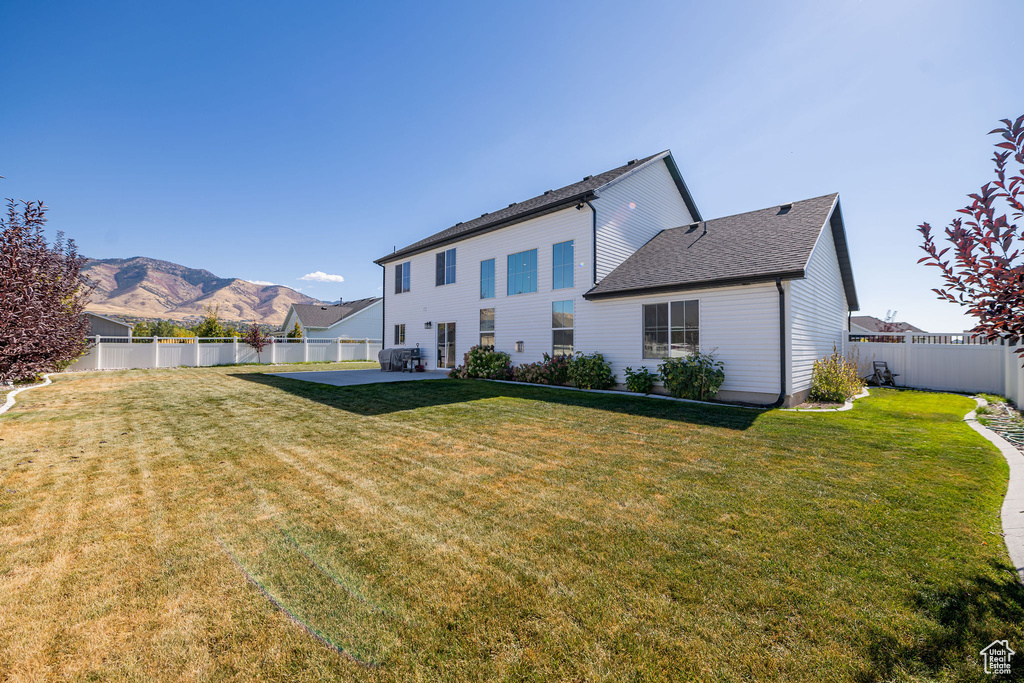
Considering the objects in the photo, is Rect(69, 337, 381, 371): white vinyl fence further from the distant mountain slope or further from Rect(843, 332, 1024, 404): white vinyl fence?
the distant mountain slope

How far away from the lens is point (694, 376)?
9484 millimetres

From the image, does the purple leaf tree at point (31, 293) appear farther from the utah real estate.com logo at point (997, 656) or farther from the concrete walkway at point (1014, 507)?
the concrete walkway at point (1014, 507)

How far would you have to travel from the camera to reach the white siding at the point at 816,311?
916cm

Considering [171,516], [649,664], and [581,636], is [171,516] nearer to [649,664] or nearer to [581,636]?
[581,636]

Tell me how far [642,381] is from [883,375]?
8780 mm

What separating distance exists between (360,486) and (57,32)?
16342mm

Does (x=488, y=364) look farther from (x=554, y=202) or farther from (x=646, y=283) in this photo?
(x=646, y=283)

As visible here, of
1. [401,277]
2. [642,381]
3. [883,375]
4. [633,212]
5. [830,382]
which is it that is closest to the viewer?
[830,382]

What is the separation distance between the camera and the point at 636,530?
10.2ft

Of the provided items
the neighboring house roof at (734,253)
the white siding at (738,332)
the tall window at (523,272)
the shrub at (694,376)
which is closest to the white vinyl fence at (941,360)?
the neighboring house roof at (734,253)

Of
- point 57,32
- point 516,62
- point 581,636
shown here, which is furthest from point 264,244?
point 581,636

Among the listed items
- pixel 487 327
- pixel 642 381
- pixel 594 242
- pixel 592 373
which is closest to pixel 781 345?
pixel 642 381

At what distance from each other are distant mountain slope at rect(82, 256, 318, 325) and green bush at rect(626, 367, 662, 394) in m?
142

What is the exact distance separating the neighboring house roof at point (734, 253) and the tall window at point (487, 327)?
15.5ft
